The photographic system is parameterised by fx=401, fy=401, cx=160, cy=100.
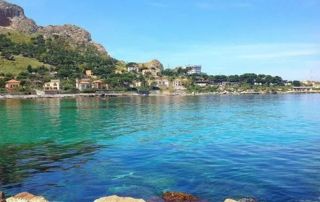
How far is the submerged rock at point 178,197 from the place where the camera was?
2858 centimetres

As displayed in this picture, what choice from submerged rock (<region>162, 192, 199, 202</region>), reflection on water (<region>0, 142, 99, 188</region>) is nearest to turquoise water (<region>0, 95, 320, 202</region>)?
reflection on water (<region>0, 142, 99, 188</region>)

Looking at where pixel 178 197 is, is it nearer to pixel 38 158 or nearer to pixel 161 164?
pixel 161 164

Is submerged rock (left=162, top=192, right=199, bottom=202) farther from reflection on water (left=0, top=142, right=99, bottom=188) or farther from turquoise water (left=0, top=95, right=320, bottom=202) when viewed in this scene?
reflection on water (left=0, top=142, right=99, bottom=188)

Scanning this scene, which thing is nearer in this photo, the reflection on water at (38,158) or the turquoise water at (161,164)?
the turquoise water at (161,164)

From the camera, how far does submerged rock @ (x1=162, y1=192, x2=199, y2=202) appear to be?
28581mm

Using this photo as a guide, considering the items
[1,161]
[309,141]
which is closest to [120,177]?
[1,161]

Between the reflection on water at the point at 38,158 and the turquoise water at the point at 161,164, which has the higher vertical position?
the reflection on water at the point at 38,158

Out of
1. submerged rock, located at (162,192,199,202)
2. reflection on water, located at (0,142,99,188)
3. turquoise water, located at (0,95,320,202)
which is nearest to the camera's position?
submerged rock, located at (162,192,199,202)

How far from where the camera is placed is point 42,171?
128 ft

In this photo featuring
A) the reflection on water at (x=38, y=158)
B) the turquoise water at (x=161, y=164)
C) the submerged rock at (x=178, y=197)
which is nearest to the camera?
the submerged rock at (x=178, y=197)

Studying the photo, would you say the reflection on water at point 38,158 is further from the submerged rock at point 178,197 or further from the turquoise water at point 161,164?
the submerged rock at point 178,197

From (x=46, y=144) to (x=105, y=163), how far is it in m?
17.1

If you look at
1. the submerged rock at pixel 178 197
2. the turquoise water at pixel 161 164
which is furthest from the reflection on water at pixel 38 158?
the submerged rock at pixel 178 197

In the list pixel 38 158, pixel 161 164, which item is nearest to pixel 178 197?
pixel 161 164
